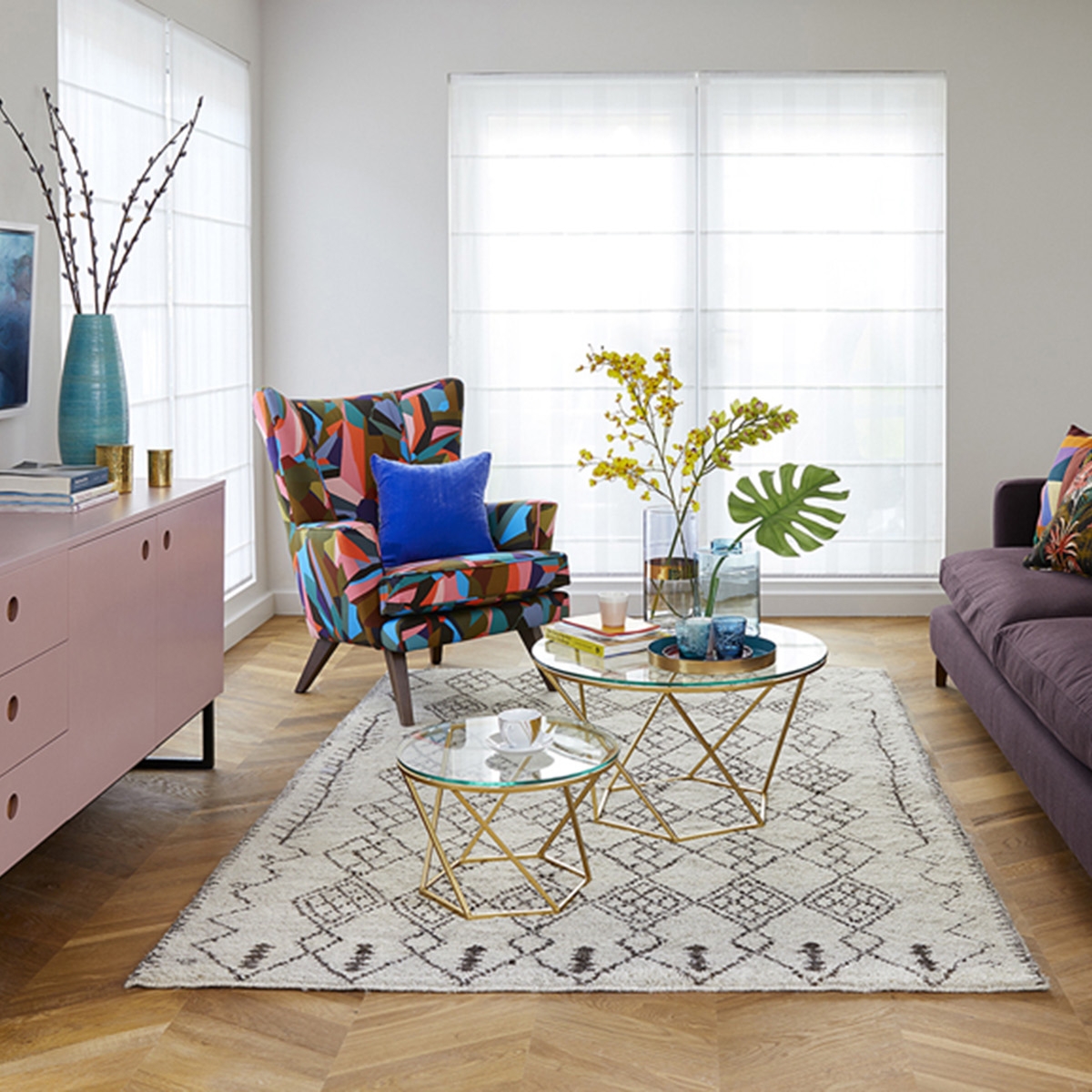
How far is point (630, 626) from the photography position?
342cm

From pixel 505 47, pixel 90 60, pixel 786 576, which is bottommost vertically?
pixel 786 576

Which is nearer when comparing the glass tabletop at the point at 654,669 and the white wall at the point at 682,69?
the glass tabletop at the point at 654,669

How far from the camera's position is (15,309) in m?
3.49

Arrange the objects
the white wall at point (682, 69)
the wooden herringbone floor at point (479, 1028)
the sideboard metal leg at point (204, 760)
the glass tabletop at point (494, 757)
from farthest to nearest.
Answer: the white wall at point (682, 69) < the sideboard metal leg at point (204, 760) < the glass tabletop at point (494, 757) < the wooden herringbone floor at point (479, 1028)

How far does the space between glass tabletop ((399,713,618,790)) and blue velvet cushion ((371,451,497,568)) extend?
1.55 metres

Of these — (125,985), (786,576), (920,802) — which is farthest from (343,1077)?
(786,576)

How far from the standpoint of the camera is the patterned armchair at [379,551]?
4262 mm

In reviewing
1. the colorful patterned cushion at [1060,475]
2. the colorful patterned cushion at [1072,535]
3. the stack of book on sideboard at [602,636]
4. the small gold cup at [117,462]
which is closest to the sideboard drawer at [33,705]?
the small gold cup at [117,462]

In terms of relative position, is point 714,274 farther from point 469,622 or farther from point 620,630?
point 620,630

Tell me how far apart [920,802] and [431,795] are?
125 cm

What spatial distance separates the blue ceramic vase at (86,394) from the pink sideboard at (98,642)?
0.19 meters

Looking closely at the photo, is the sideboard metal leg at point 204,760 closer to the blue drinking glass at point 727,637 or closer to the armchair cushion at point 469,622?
the armchair cushion at point 469,622

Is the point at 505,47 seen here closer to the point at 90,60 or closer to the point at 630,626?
the point at 90,60

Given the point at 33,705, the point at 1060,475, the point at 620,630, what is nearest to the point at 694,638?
the point at 620,630
